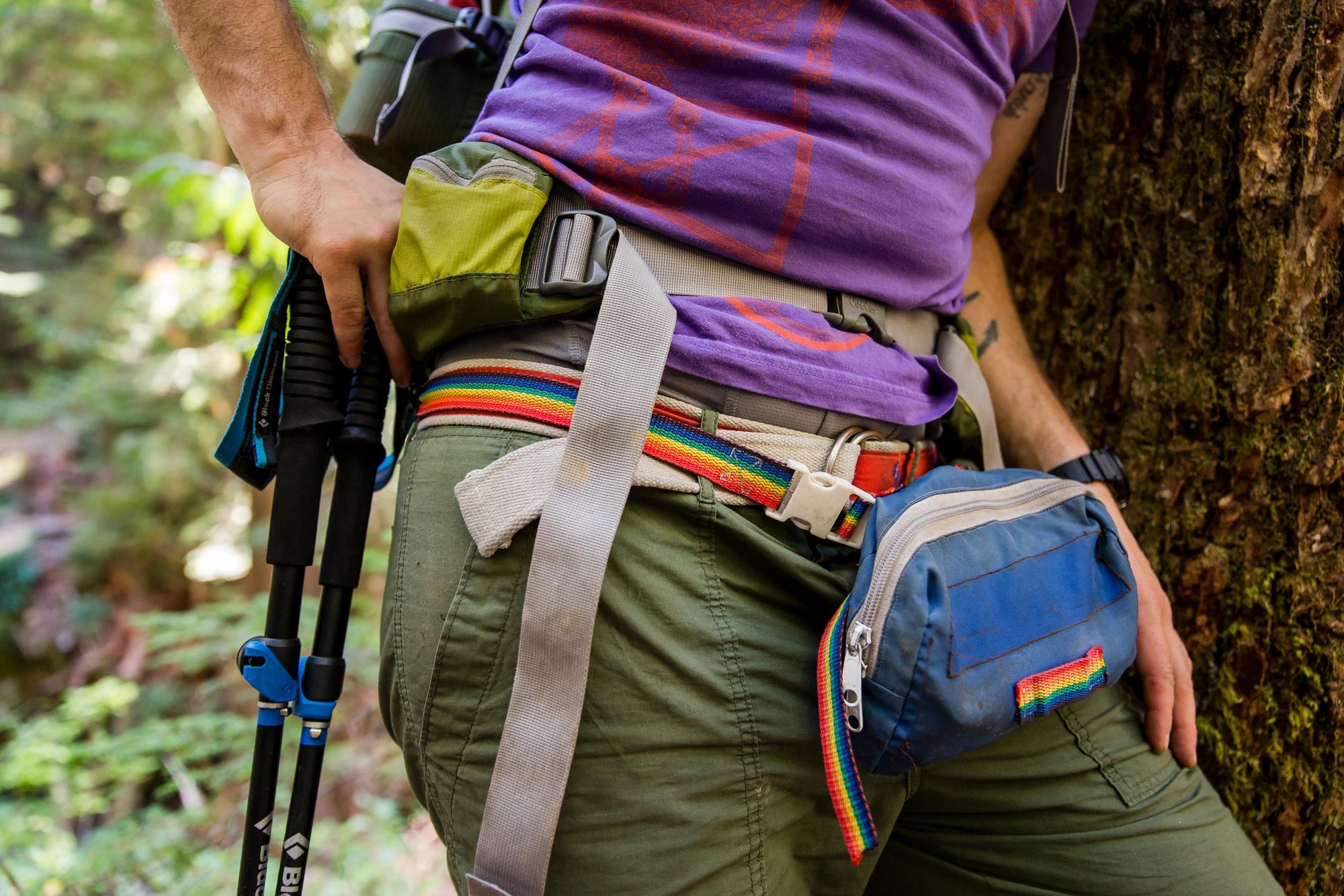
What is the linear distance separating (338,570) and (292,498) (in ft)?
0.42

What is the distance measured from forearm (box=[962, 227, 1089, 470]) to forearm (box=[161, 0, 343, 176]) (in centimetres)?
125

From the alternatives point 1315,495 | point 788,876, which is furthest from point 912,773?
point 1315,495

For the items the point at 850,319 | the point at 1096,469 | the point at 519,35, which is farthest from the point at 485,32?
the point at 1096,469

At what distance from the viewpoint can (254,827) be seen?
1.22 meters

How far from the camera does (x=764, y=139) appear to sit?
109 cm

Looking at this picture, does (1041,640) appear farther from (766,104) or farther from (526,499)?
(766,104)

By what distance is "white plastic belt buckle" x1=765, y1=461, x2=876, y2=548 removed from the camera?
1070 mm

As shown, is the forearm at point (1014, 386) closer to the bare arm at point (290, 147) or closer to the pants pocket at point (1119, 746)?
the pants pocket at point (1119, 746)

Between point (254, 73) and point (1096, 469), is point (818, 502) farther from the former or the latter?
point (254, 73)

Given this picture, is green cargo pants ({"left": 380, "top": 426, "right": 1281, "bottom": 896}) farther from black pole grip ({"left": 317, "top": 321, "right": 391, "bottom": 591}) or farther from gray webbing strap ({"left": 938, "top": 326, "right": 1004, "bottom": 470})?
gray webbing strap ({"left": 938, "top": 326, "right": 1004, "bottom": 470})

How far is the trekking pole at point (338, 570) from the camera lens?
122 centimetres

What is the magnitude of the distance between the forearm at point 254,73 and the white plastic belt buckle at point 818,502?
0.85 meters

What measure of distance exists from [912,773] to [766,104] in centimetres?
97

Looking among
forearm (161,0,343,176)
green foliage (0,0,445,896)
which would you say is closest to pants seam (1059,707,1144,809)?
forearm (161,0,343,176)
